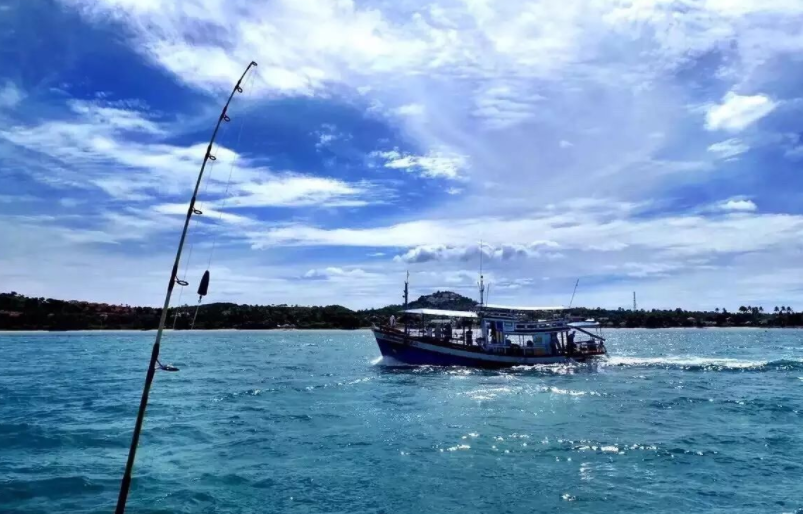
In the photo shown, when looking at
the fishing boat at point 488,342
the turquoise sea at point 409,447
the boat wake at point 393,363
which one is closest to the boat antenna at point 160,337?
the turquoise sea at point 409,447

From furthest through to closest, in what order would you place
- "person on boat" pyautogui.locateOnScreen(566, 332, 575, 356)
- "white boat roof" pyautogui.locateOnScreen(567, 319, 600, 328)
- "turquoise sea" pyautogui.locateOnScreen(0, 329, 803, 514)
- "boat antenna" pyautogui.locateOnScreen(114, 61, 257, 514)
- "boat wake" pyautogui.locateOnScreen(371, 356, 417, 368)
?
"person on boat" pyautogui.locateOnScreen(566, 332, 575, 356) → "white boat roof" pyautogui.locateOnScreen(567, 319, 600, 328) → "boat wake" pyautogui.locateOnScreen(371, 356, 417, 368) → "turquoise sea" pyautogui.locateOnScreen(0, 329, 803, 514) → "boat antenna" pyautogui.locateOnScreen(114, 61, 257, 514)

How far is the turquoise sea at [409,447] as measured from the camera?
18359 millimetres

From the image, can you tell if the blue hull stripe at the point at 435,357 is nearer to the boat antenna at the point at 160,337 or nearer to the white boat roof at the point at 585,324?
the white boat roof at the point at 585,324

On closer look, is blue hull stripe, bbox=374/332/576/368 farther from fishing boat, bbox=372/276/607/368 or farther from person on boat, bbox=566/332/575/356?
person on boat, bbox=566/332/575/356

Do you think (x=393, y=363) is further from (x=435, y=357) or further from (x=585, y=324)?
(x=585, y=324)

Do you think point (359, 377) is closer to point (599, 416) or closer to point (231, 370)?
point (231, 370)

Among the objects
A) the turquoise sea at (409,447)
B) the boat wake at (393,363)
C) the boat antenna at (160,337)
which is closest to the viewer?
the boat antenna at (160,337)

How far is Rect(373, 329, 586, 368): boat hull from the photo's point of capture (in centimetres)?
5916

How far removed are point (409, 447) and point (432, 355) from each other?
112 ft

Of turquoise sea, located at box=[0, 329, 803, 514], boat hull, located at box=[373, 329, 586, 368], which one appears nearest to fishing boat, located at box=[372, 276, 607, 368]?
boat hull, located at box=[373, 329, 586, 368]

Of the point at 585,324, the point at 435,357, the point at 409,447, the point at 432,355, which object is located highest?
the point at 585,324

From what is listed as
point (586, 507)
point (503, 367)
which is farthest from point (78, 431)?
point (503, 367)

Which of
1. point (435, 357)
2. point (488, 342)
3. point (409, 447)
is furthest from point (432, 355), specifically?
point (409, 447)

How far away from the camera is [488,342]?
6200 cm
